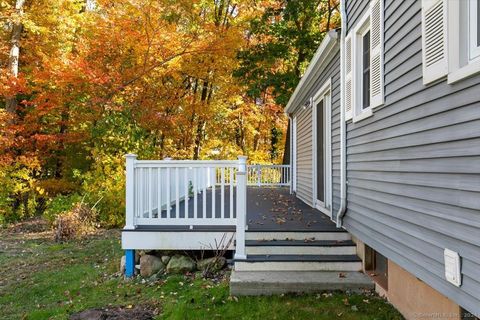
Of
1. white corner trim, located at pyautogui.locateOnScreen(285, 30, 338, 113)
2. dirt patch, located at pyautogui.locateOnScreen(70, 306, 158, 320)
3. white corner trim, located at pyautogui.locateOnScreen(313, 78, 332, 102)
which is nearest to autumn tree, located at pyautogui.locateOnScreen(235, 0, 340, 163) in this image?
white corner trim, located at pyautogui.locateOnScreen(285, 30, 338, 113)

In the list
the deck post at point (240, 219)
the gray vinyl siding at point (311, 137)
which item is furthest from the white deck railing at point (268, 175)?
the deck post at point (240, 219)

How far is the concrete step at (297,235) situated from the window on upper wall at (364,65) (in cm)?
154

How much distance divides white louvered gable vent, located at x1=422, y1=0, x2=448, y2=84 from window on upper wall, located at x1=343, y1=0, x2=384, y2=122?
1.11 m

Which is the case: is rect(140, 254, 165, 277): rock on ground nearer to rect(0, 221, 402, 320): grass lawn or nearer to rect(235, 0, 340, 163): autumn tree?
rect(0, 221, 402, 320): grass lawn

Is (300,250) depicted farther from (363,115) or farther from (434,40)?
(434,40)

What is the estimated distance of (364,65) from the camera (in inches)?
193

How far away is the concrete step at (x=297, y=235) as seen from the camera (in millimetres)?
5219

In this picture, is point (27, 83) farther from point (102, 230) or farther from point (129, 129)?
point (102, 230)

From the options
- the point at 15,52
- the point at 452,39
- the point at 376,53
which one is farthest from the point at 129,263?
the point at 15,52

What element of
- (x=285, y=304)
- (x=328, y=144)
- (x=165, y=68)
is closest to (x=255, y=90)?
(x=165, y=68)

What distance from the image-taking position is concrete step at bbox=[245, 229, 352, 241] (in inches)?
205

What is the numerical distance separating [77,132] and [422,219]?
40.7 ft

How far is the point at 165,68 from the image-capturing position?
14469 millimetres

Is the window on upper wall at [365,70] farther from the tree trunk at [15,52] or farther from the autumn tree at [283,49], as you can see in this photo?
the tree trunk at [15,52]
